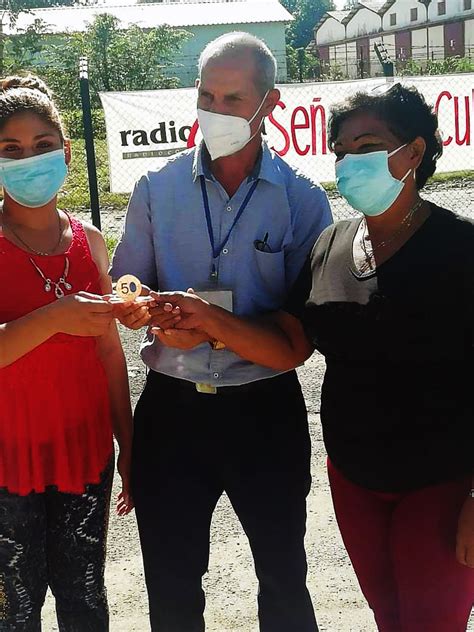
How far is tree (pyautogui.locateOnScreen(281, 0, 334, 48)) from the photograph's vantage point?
73125mm

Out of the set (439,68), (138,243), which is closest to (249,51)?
(138,243)

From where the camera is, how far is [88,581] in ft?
8.16

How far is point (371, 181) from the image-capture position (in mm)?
2221

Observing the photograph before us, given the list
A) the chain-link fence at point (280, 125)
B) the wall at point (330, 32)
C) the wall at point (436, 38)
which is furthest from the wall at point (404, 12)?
the chain-link fence at point (280, 125)

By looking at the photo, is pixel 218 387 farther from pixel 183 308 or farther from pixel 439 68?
pixel 439 68

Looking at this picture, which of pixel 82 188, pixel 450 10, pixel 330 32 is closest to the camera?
pixel 82 188

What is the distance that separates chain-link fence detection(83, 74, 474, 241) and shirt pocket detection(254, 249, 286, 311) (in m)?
4.15

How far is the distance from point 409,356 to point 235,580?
66.7 inches

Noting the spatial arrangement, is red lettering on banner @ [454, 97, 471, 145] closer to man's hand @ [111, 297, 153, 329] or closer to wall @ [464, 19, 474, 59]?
man's hand @ [111, 297, 153, 329]

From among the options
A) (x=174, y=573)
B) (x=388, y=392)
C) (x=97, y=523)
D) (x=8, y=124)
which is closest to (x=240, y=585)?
(x=174, y=573)

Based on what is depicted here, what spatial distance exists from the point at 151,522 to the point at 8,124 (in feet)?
4.56

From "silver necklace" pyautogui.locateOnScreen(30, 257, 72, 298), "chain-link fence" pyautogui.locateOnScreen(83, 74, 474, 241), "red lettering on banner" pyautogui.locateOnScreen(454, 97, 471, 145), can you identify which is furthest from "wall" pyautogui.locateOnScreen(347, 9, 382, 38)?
"silver necklace" pyautogui.locateOnScreen(30, 257, 72, 298)

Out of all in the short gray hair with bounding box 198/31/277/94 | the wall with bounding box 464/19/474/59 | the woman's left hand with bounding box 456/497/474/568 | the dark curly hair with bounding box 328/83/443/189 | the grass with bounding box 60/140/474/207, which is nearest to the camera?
the woman's left hand with bounding box 456/497/474/568

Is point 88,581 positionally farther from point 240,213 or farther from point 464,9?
point 464,9
